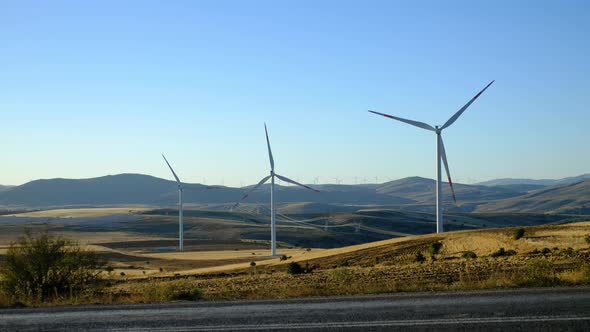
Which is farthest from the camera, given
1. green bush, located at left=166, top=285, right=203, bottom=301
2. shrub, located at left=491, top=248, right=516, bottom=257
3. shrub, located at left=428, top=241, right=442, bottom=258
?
shrub, located at left=428, top=241, right=442, bottom=258

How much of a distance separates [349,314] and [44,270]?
19.1 meters

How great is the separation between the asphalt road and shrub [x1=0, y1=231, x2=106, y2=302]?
10940 millimetres

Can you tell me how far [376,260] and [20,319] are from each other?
34.8m

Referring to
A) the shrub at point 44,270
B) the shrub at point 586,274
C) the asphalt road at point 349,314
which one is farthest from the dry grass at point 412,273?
the asphalt road at point 349,314

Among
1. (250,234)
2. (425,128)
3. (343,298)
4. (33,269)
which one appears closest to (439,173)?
(425,128)

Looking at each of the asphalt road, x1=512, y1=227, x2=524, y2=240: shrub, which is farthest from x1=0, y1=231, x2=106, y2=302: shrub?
x1=512, y1=227, x2=524, y2=240: shrub

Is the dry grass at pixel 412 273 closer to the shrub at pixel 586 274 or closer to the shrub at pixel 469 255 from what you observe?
the shrub at pixel 586 274

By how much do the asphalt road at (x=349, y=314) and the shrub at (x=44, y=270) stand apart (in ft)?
35.9

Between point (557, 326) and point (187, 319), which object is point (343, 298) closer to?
Answer: point (187, 319)

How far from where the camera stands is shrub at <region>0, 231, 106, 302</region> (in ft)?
93.1

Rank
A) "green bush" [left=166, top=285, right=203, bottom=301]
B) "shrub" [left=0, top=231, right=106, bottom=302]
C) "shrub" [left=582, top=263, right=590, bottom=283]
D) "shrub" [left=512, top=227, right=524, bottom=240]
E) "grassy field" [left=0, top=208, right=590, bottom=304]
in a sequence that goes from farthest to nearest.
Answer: "shrub" [left=512, top=227, right=524, bottom=240] < "shrub" [left=0, top=231, right=106, bottom=302] < "grassy field" [left=0, top=208, right=590, bottom=304] < "green bush" [left=166, top=285, right=203, bottom=301] < "shrub" [left=582, top=263, right=590, bottom=283]

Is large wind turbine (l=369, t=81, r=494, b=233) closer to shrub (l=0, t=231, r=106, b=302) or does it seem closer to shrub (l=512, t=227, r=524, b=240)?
shrub (l=512, t=227, r=524, b=240)

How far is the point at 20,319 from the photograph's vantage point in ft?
52.7

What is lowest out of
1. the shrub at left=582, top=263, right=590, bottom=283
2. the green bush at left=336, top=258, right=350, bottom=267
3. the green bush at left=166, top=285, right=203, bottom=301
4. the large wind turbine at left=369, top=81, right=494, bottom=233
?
the green bush at left=336, top=258, right=350, bottom=267
